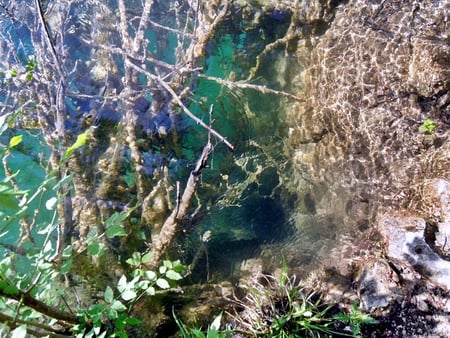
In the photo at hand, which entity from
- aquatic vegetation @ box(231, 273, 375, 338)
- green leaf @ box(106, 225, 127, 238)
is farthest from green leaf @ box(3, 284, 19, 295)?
aquatic vegetation @ box(231, 273, 375, 338)

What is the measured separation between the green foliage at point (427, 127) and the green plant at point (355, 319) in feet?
5.20

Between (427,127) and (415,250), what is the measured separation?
110cm

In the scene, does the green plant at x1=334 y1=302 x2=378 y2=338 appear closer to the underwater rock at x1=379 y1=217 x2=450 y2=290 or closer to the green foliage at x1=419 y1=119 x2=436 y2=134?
the underwater rock at x1=379 y1=217 x2=450 y2=290

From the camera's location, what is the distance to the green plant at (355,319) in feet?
8.45

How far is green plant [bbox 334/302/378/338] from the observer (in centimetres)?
257

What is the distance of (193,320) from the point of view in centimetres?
289

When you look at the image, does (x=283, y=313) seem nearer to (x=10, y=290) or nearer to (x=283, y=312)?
(x=283, y=312)

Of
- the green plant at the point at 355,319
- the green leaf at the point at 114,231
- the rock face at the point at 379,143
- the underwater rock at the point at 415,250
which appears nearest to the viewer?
the green leaf at the point at 114,231

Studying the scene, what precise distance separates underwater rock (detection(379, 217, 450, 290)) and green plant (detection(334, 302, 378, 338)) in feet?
1.60

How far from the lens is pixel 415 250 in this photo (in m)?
2.81

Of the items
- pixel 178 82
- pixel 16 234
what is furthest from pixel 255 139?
pixel 16 234

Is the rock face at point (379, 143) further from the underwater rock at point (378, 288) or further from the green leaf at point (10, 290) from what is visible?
the green leaf at point (10, 290)

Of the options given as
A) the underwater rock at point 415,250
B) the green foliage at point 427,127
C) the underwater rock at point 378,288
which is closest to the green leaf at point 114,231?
the underwater rock at point 378,288

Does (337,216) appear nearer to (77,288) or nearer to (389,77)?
(389,77)
